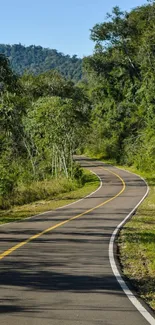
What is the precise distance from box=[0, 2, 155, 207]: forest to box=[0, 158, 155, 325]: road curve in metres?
5.06

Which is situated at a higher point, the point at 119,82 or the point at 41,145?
the point at 119,82

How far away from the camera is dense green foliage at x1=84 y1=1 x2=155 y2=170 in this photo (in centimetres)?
6794

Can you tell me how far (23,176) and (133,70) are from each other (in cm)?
4267

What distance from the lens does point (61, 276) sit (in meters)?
9.22

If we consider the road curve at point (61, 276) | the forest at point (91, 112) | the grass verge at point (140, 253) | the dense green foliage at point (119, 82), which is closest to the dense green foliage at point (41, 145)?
the forest at point (91, 112)

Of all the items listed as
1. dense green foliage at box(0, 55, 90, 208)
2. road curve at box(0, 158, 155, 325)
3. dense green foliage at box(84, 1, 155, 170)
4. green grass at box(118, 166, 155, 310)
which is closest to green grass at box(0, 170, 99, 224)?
dense green foliage at box(0, 55, 90, 208)

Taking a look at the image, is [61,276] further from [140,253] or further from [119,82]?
[119,82]

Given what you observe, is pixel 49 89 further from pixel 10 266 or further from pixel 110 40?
pixel 10 266

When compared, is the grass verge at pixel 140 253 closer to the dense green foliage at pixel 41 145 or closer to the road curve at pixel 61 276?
the road curve at pixel 61 276

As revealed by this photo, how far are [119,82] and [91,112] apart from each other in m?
14.6

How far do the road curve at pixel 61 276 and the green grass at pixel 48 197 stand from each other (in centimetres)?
393

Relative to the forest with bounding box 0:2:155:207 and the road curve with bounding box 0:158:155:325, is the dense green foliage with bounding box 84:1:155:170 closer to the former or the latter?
the forest with bounding box 0:2:155:207

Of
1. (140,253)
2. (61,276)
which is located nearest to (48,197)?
(140,253)

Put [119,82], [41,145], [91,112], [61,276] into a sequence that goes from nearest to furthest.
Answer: [61,276]
[41,145]
[119,82]
[91,112]
